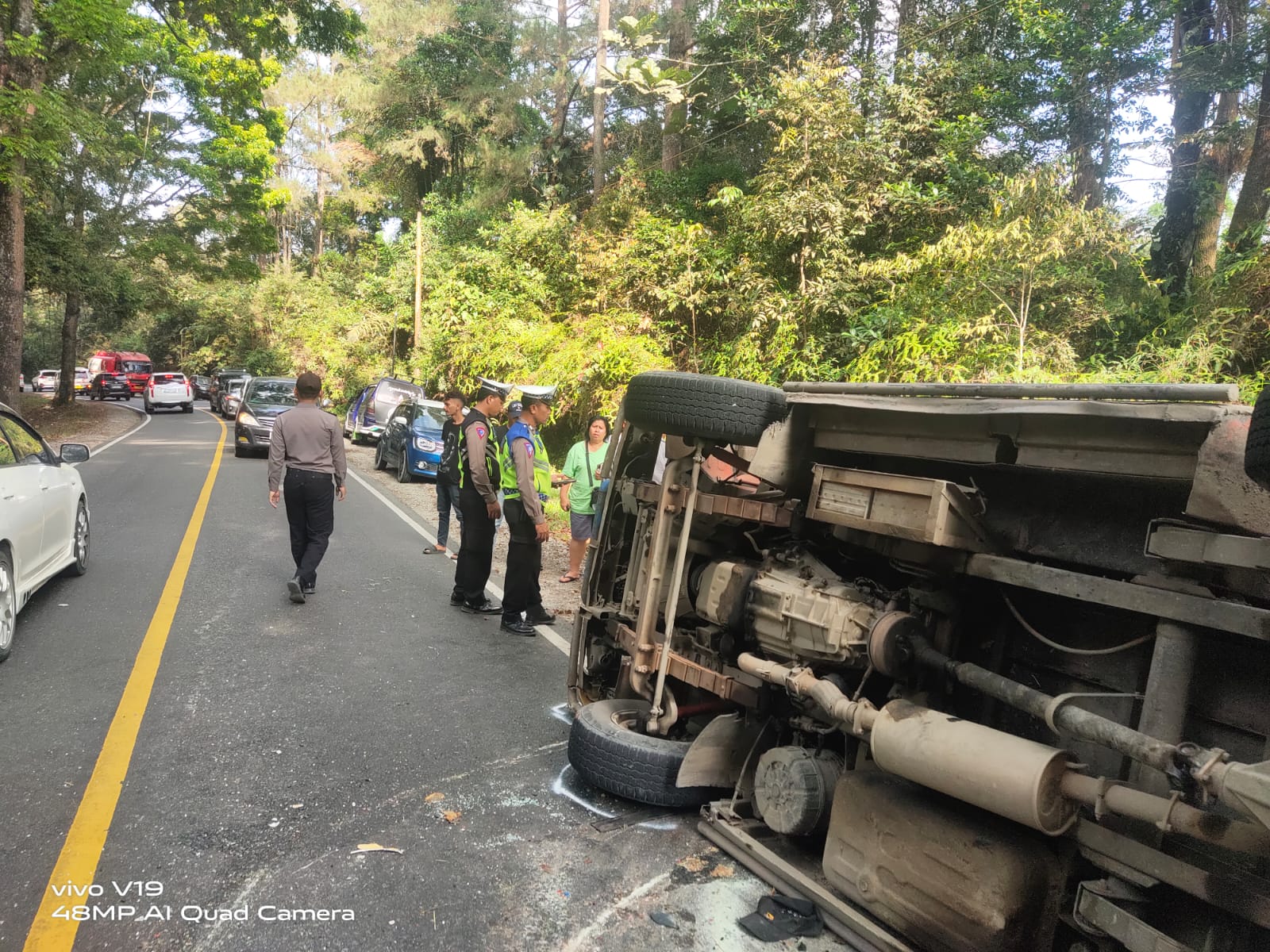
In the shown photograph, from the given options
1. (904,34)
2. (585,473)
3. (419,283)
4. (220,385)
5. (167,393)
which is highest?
(904,34)

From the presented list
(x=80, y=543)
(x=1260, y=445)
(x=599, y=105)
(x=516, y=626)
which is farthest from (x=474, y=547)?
(x=599, y=105)

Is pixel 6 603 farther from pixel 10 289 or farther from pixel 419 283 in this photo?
pixel 419 283

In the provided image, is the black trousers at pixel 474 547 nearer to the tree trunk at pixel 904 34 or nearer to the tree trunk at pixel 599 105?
the tree trunk at pixel 904 34

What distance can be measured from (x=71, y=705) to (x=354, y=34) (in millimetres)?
18012

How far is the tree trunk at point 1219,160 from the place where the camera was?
13.2m

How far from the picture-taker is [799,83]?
11.9 meters

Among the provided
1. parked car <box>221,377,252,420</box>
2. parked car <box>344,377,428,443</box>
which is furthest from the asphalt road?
parked car <box>221,377,252,420</box>

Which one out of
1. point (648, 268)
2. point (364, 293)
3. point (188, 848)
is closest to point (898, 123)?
point (648, 268)

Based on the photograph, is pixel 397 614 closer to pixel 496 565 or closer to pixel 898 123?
pixel 496 565

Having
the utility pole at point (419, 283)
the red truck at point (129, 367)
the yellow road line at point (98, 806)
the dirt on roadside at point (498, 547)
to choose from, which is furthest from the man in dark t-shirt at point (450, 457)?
the red truck at point (129, 367)

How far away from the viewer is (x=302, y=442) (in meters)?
7.23

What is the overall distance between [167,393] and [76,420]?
9.34 meters

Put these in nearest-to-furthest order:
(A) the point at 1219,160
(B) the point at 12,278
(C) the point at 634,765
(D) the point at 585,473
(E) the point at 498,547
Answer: (C) the point at 634,765 < (D) the point at 585,473 < (E) the point at 498,547 < (A) the point at 1219,160 < (B) the point at 12,278

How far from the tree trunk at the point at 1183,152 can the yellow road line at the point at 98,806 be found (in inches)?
552
